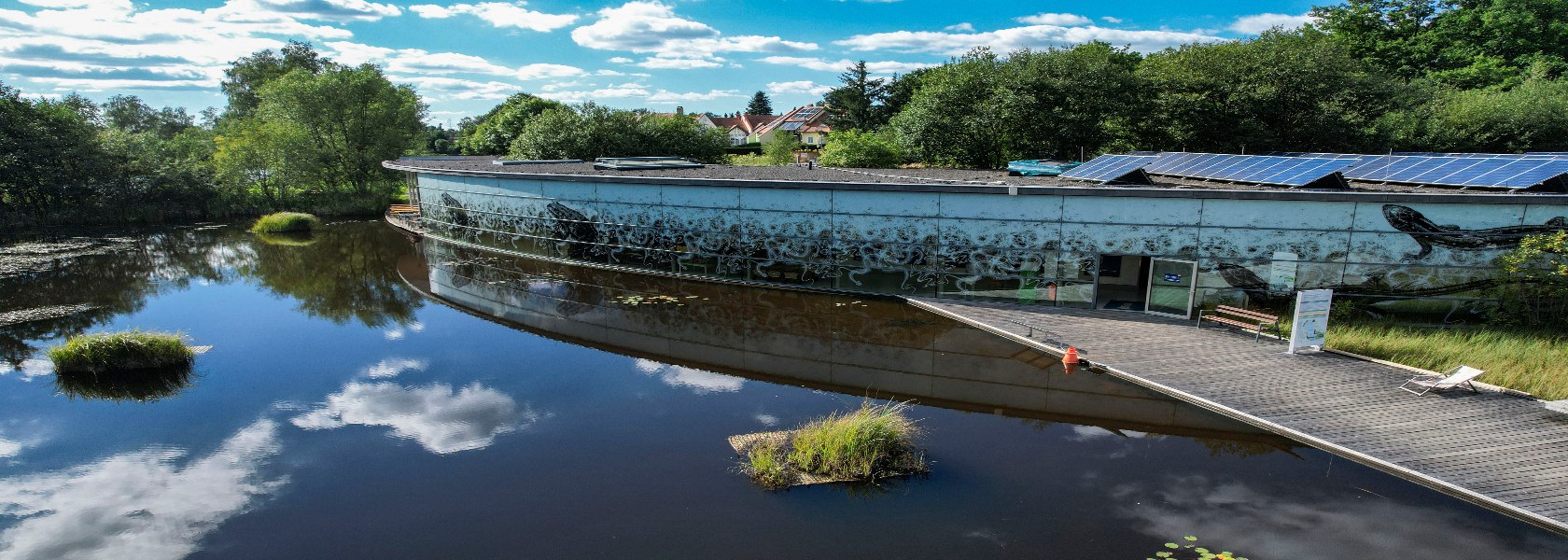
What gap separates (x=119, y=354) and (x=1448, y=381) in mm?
24536

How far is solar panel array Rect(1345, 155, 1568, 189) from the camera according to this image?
49.3 feet

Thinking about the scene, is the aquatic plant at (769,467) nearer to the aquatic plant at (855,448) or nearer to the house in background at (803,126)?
the aquatic plant at (855,448)

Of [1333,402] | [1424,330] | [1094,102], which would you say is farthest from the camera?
[1094,102]

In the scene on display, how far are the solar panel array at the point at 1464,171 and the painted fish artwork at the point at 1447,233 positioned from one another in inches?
41.1

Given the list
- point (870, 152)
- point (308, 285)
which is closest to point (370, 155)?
point (308, 285)

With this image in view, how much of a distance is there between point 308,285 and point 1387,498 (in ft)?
90.1

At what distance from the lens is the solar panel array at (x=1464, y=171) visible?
49.3ft

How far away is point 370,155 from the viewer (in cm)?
4581

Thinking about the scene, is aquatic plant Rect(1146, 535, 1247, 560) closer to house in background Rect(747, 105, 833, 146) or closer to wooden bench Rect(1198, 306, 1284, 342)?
wooden bench Rect(1198, 306, 1284, 342)

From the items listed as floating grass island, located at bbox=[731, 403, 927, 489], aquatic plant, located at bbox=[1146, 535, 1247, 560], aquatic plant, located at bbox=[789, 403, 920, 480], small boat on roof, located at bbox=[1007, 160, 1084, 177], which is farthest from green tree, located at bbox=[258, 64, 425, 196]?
aquatic plant, located at bbox=[1146, 535, 1247, 560]

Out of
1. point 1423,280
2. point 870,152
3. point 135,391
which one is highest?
point 870,152

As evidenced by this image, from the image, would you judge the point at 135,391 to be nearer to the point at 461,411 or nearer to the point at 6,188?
the point at 461,411

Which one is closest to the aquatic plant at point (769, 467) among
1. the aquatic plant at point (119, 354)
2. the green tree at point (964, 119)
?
the aquatic plant at point (119, 354)

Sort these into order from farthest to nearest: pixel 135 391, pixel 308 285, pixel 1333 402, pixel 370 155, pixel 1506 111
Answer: pixel 370 155 → pixel 1506 111 → pixel 308 285 → pixel 135 391 → pixel 1333 402
